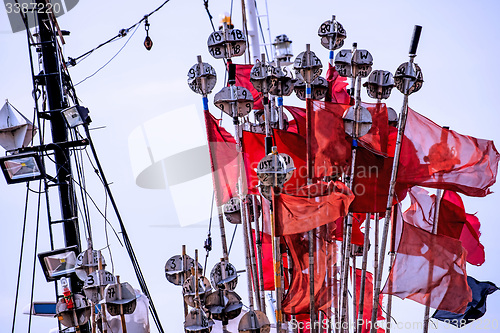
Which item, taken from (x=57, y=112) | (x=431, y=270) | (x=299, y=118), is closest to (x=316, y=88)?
(x=299, y=118)

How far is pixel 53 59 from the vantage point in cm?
690

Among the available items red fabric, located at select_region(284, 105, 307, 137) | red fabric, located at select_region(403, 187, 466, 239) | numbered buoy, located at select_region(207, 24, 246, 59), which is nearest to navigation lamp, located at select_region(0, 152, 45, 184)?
numbered buoy, located at select_region(207, 24, 246, 59)

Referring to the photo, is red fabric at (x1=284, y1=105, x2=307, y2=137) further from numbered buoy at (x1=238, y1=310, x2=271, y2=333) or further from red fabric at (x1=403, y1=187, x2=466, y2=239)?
numbered buoy at (x1=238, y1=310, x2=271, y2=333)

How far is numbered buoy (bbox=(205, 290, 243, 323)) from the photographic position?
19.2 ft

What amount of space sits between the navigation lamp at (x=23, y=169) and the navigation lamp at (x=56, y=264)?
27.4 inches

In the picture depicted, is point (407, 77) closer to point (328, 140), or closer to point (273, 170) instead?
point (328, 140)

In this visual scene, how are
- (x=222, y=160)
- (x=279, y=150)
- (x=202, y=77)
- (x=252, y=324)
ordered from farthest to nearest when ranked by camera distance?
(x=222, y=160)
(x=279, y=150)
(x=202, y=77)
(x=252, y=324)

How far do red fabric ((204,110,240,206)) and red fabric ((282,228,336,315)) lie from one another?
2.36 feet

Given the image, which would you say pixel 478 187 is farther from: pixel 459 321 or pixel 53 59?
pixel 53 59

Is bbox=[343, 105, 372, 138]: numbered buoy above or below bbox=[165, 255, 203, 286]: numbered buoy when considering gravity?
above

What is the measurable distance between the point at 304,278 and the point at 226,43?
2273mm

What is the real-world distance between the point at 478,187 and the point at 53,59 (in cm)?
419

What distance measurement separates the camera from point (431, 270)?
23.0 ft

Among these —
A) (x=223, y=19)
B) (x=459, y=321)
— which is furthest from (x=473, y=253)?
(x=223, y=19)
